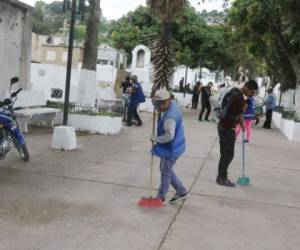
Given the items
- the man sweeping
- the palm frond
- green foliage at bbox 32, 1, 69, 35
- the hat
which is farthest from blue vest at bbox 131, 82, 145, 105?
green foliage at bbox 32, 1, 69, 35

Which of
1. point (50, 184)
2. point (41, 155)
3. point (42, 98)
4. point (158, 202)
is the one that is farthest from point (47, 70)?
point (158, 202)

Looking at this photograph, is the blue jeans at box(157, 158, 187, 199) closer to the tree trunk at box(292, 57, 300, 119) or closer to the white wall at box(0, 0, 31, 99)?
the white wall at box(0, 0, 31, 99)

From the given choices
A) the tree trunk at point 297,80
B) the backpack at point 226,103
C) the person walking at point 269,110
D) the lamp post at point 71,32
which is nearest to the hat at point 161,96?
the backpack at point 226,103

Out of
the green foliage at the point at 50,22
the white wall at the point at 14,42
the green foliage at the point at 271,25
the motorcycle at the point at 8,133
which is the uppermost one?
the green foliage at the point at 50,22

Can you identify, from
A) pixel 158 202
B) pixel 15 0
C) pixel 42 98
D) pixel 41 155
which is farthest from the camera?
pixel 42 98

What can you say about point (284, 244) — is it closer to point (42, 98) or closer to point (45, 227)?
point (45, 227)

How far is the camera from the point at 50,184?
694cm

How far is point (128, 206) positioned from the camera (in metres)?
6.12

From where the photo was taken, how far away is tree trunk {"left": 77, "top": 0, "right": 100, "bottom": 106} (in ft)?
42.0

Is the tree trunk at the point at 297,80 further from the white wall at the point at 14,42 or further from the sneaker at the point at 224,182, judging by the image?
the sneaker at the point at 224,182

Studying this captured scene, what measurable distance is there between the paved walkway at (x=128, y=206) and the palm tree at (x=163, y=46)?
788cm

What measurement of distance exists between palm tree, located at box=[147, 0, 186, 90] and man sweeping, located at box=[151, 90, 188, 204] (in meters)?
11.2

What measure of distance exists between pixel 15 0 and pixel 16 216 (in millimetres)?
7405

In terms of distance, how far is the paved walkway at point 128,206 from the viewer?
497 cm
